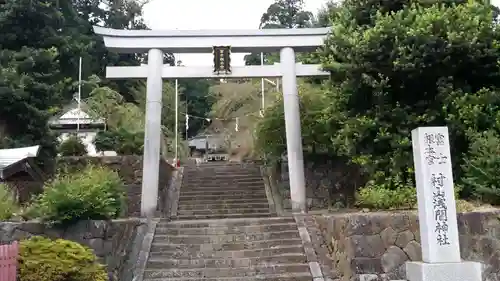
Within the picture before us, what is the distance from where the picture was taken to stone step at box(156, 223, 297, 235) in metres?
10.4

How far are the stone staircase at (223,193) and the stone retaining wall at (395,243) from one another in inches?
211

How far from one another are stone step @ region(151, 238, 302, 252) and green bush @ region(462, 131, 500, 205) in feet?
11.4

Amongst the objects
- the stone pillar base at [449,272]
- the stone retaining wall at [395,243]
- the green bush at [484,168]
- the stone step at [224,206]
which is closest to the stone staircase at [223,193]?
the stone step at [224,206]

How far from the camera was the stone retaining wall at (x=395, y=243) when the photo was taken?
8.06 meters

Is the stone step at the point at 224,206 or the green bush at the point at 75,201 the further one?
the stone step at the point at 224,206

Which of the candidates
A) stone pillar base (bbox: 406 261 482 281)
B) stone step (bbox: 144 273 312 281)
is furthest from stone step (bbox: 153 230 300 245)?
stone pillar base (bbox: 406 261 482 281)

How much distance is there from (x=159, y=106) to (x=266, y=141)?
13.0ft

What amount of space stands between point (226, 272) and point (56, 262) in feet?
10.00

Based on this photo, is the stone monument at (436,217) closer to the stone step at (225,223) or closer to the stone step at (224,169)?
the stone step at (225,223)

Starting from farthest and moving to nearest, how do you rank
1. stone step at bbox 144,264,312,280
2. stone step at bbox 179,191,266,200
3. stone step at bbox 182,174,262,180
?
stone step at bbox 182,174,262,180 < stone step at bbox 179,191,266,200 < stone step at bbox 144,264,312,280

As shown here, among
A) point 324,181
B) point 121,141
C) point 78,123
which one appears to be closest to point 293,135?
point 324,181

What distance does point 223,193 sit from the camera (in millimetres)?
15000

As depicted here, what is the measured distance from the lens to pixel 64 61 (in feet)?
62.9

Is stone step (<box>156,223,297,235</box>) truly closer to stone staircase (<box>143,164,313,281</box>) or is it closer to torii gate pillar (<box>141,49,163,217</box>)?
stone staircase (<box>143,164,313,281</box>)
